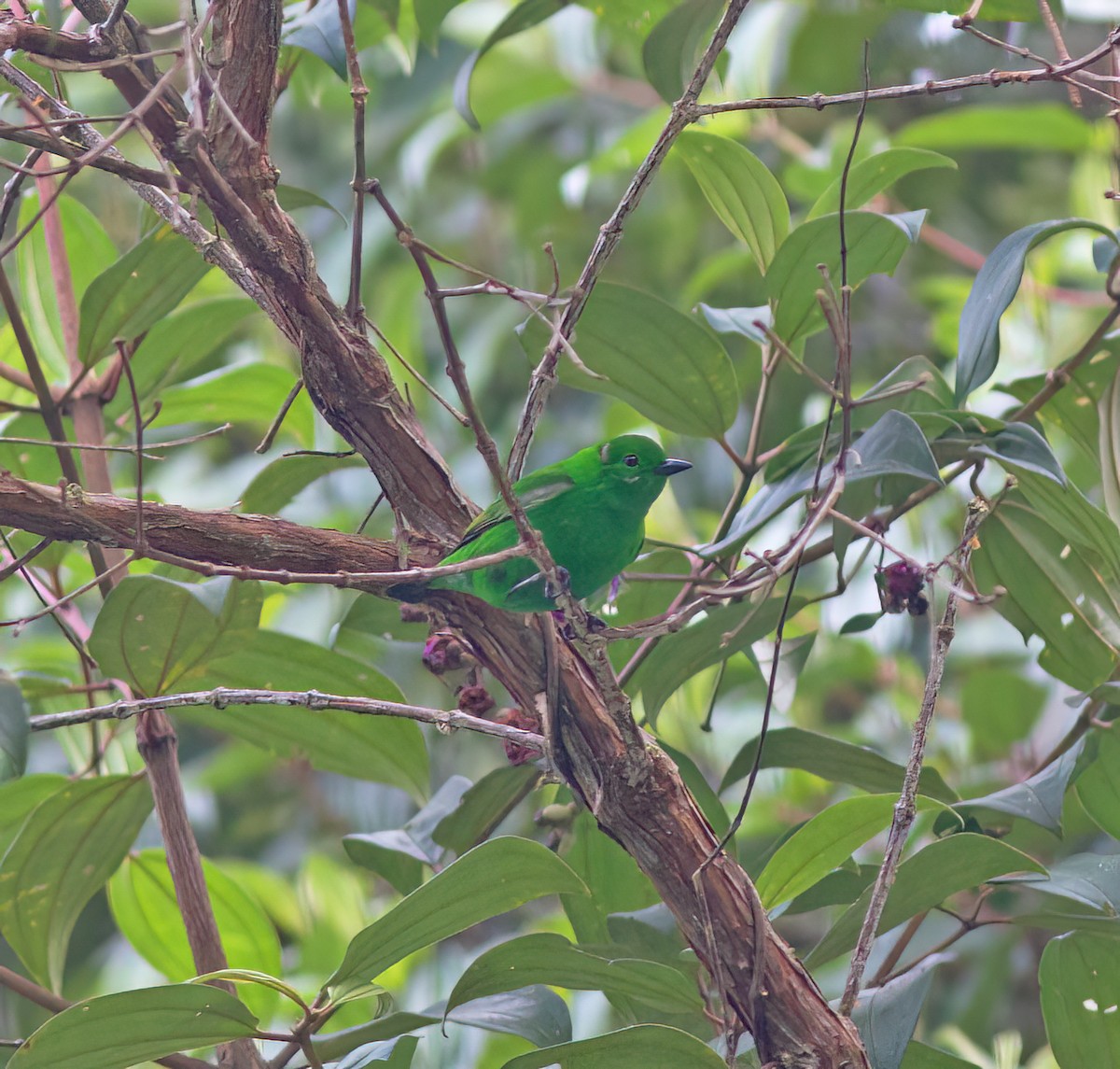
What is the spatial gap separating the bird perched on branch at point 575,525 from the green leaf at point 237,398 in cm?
50

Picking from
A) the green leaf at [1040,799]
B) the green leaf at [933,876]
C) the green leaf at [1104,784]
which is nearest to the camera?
the green leaf at [933,876]

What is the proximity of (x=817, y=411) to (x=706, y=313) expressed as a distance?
139cm

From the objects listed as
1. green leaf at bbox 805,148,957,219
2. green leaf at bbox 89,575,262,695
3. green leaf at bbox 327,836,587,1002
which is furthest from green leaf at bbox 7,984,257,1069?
green leaf at bbox 805,148,957,219

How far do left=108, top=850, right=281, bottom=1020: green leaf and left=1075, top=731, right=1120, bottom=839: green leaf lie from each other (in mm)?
1229

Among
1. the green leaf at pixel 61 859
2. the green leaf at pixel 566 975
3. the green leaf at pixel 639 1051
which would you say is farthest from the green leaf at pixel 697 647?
the green leaf at pixel 61 859

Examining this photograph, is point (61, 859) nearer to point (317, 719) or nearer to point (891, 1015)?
point (317, 719)

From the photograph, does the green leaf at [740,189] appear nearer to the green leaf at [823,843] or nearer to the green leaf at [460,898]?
the green leaf at [823,843]

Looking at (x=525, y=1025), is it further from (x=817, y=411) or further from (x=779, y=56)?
(x=779, y=56)

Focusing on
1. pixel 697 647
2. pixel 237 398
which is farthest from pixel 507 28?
pixel 697 647

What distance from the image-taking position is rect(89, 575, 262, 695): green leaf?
4.66ft

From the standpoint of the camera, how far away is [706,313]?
1.89 meters

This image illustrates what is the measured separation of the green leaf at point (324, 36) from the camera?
5.28 ft

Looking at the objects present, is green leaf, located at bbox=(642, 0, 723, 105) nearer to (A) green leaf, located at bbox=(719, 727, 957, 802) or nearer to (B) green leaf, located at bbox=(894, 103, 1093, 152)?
(A) green leaf, located at bbox=(719, 727, 957, 802)

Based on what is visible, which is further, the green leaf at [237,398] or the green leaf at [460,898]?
the green leaf at [237,398]
